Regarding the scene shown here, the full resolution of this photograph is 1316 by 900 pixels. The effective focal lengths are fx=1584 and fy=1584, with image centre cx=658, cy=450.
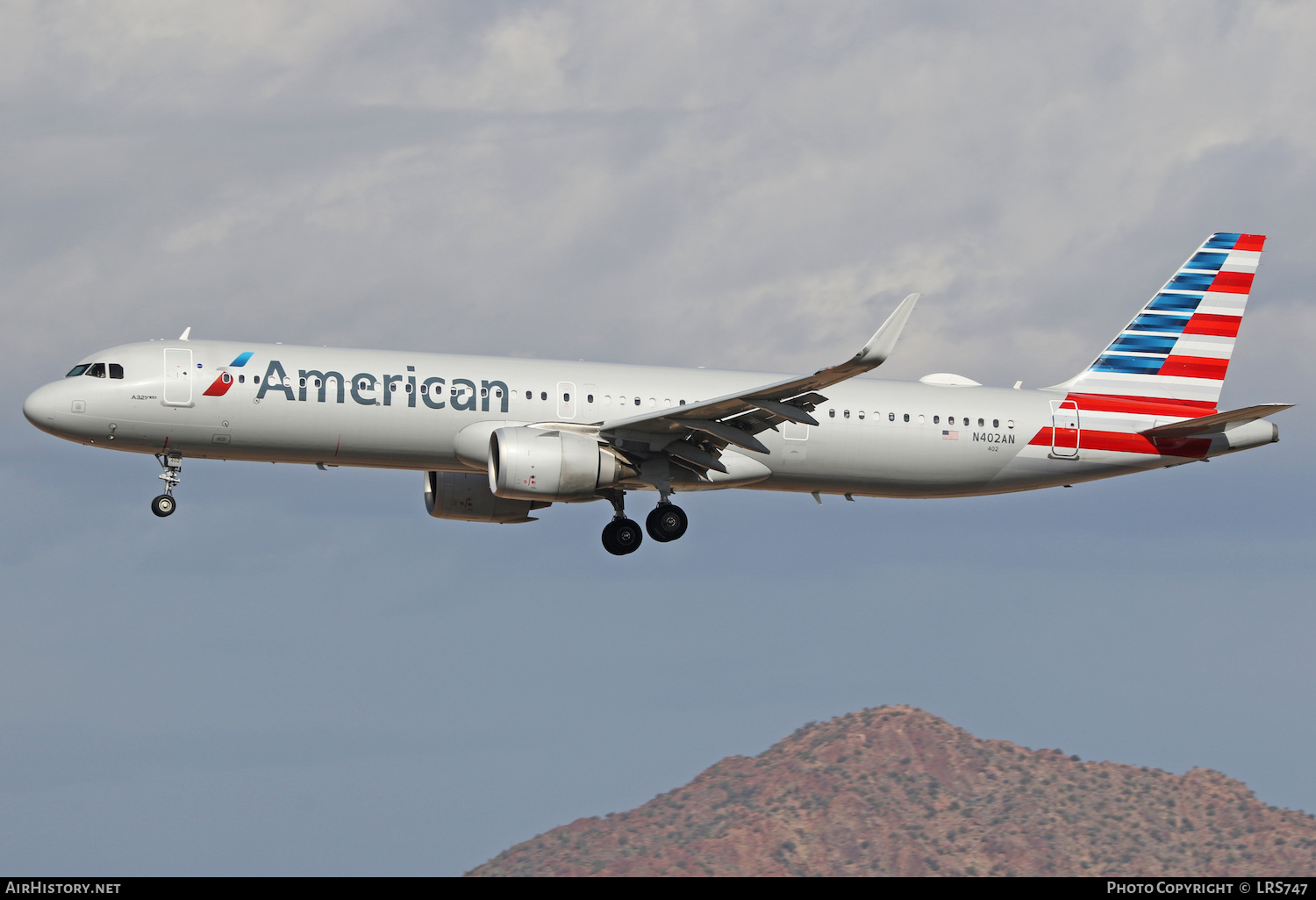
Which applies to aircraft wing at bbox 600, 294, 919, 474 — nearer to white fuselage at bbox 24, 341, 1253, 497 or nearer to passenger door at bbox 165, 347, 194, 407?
white fuselage at bbox 24, 341, 1253, 497

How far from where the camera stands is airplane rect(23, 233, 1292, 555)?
3922cm

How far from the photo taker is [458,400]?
40344 millimetres

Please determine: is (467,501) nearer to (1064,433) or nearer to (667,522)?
(667,522)

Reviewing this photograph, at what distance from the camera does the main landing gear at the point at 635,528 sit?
139 feet

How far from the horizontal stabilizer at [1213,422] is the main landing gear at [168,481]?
26.7 metres

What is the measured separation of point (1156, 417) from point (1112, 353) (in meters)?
2.66

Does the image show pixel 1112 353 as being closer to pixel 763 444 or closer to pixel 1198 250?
pixel 1198 250

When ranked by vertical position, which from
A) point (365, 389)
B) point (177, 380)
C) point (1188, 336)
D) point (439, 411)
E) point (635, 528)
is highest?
point (1188, 336)

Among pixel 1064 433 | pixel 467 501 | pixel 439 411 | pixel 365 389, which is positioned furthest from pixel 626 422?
pixel 1064 433

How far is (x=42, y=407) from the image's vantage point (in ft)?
129

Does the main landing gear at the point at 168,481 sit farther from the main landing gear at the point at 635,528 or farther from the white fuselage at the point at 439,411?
the main landing gear at the point at 635,528

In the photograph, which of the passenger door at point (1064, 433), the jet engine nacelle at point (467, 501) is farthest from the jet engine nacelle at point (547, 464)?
the passenger door at point (1064, 433)

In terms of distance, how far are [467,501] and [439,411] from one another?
20.1 ft
